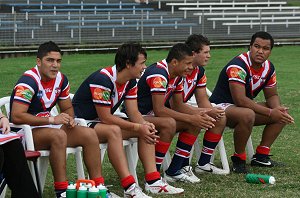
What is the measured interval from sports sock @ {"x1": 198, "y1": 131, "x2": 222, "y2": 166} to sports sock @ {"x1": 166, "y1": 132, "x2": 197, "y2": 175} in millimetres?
379

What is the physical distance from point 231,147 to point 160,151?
2.72 meters

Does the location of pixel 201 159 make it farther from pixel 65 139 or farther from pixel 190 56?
pixel 65 139

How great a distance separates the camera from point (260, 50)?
1035cm

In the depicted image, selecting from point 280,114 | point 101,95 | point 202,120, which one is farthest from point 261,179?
point 101,95

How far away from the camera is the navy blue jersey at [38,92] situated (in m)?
8.27

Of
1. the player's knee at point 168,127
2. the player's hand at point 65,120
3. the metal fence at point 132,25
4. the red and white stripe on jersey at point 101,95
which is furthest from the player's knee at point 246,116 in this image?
the metal fence at point 132,25

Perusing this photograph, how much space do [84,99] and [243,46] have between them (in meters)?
22.1

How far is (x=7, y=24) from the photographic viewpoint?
90.3ft

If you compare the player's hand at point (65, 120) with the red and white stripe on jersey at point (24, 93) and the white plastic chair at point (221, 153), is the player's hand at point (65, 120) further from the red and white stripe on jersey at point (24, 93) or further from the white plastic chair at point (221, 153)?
the white plastic chair at point (221, 153)

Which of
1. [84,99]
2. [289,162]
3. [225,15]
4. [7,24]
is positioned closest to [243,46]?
[225,15]

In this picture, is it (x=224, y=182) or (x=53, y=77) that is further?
(x=224, y=182)

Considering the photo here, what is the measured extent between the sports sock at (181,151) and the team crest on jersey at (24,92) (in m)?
2.01

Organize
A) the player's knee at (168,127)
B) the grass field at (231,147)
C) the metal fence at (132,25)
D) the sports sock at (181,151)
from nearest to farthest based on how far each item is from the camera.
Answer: the grass field at (231,147) → the player's knee at (168,127) → the sports sock at (181,151) → the metal fence at (132,25)

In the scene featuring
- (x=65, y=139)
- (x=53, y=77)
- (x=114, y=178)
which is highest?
(x=53, y=77)
